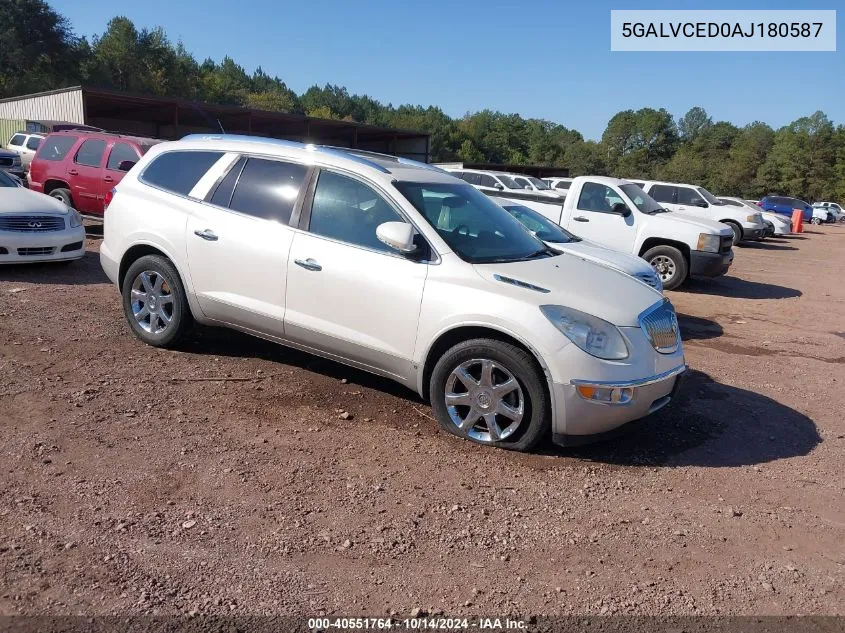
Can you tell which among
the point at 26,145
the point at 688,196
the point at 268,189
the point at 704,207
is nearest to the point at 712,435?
the point at 268,189

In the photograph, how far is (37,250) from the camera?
8.77 m

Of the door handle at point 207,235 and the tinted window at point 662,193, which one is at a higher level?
the tinted window at point 662,193

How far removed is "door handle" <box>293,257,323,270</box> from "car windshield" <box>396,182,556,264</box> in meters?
0.79

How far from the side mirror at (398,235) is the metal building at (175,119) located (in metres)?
22.9

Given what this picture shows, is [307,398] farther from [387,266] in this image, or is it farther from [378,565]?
[378,565]

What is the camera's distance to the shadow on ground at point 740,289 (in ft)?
39.1

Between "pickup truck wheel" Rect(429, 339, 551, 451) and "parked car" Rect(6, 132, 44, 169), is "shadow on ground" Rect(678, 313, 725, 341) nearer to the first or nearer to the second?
"pickup truck wheel" Rect(429, 339, 551, 451)

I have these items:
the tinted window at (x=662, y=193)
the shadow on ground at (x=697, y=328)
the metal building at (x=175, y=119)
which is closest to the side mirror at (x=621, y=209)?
the shadow on ground at (x=697, y=328)

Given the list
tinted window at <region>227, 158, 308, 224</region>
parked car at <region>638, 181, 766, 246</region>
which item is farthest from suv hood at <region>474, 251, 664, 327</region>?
parked car at <region>638, 181, 766, 246</region>

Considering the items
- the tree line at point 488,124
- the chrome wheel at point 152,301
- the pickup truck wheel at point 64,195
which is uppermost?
the tree line at point 488,124

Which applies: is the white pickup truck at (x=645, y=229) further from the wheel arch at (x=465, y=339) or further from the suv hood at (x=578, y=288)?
the wheel arch at (x=465, y=339)

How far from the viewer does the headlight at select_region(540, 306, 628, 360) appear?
4.15 metres

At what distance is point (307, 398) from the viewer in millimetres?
5098

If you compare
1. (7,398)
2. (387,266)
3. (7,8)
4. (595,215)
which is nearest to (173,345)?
(7,398)
